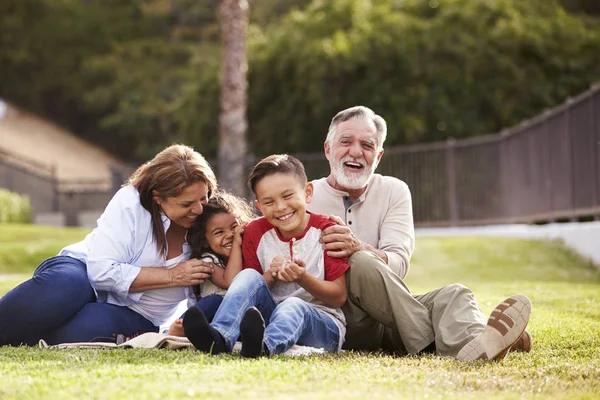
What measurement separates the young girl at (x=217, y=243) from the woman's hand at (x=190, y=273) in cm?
7

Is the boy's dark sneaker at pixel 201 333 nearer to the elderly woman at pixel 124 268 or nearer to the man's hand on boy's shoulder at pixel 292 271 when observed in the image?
the man's hand on boy's shoulder at pixel 292 271

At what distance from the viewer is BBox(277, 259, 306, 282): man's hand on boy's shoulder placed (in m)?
4.97

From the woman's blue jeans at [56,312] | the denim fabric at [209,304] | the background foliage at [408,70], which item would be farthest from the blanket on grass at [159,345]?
the background foliage at [408,70]

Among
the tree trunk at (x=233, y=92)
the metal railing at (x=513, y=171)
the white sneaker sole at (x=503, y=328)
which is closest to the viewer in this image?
the white sneaker sole at (x=503, y=328)

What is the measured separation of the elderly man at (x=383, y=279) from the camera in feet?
16.2

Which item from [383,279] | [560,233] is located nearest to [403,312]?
[383,279]

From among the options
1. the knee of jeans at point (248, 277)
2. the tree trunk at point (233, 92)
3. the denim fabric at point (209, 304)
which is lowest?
the denim fabric at point (209, 304)

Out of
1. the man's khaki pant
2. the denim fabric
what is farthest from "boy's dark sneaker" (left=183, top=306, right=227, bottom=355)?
the man's khaki pant

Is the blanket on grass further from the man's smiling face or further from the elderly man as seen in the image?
the man's smiling face

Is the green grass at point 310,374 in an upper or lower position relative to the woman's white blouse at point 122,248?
lower

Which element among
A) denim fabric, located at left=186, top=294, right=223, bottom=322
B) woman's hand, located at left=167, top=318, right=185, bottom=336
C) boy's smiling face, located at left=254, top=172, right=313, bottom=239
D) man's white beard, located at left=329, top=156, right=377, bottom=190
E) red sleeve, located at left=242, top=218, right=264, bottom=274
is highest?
man's white beard, located at left=329, top=156, right=377, bottom=190

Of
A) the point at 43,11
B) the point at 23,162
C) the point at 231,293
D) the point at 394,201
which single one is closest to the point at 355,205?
the point at 394,201

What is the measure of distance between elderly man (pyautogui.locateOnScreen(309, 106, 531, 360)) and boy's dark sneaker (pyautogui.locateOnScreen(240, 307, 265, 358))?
738 millimetres

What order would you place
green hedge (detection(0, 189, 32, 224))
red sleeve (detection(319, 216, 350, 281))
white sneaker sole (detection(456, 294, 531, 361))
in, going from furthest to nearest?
1. green hedge (detection(0, 189, 32, 224))
2. red sleeve (detection(319, 216, 350, 281))
3. white sneaker sole (detection(456, 294, 531, 361))
